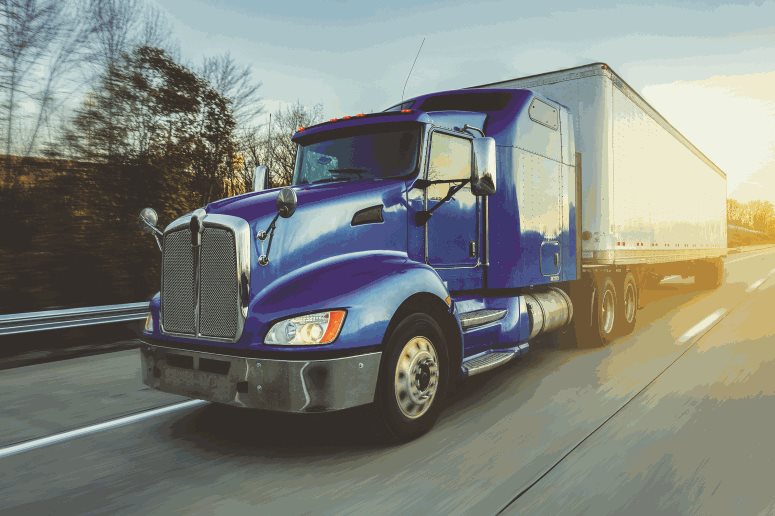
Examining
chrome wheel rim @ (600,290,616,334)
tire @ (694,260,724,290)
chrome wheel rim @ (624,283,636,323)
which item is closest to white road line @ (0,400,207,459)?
chrome wheel rim @ (600,290,616,334)

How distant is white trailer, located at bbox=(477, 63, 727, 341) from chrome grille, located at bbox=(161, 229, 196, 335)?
5701 millimetres

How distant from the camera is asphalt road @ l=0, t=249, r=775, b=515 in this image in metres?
3.55

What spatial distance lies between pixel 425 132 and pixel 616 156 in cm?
467

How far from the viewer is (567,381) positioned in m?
6.59

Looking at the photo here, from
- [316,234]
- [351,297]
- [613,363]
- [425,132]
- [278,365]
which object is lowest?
[613,363]

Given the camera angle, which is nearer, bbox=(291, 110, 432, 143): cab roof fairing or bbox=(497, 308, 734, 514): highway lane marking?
bbox=(497, 308, 734, 514): highway lane marking

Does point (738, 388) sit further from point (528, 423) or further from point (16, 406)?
point (16, 406)

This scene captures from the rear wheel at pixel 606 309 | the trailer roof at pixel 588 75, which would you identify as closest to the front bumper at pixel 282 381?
the rear wheel at pixel 606 309

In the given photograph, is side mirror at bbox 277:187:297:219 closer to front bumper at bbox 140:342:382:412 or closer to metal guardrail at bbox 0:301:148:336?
front bumper at bbox 140:342:382:412

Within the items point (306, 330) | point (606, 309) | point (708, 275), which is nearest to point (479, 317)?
point (306, 330)

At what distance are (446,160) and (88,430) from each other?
3754 millimetres

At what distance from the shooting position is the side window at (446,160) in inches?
216

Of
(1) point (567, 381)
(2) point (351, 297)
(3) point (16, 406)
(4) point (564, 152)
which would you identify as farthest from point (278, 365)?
(4) point (564, 152)

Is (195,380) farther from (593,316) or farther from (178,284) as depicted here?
(593,316)
